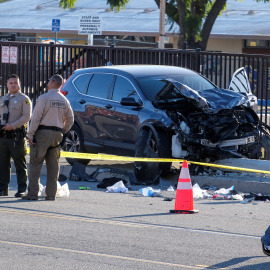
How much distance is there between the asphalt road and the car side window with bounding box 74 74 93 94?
11.5 feet

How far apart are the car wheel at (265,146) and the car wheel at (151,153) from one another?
1.90m

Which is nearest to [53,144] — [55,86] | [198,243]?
[55,86]

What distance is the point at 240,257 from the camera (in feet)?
24.6

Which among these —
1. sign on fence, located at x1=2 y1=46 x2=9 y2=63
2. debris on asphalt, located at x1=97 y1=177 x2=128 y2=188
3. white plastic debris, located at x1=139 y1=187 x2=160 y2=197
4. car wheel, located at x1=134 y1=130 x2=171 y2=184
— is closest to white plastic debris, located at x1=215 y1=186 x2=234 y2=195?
white plastic debris, located at x1=139 y1=187 x2=160 y2=197

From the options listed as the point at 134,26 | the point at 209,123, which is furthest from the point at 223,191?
the point at 134,26

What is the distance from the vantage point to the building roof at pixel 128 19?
33.6 metres

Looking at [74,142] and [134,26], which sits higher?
[134,26]

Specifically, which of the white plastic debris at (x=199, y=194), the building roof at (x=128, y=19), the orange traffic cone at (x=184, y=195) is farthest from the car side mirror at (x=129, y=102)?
the building roof at (x=128, y=19)

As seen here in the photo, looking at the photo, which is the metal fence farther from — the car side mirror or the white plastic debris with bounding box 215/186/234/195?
the white plastic debris with bounding box 215/186/234/195

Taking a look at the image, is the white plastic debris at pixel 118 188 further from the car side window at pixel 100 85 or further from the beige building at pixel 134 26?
the beige building at pixel 134 26

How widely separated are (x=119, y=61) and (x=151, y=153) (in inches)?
238

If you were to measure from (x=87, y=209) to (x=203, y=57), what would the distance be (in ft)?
26.5

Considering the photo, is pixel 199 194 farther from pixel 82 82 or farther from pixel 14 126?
pixel 82 82

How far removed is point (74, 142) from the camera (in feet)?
48.4
